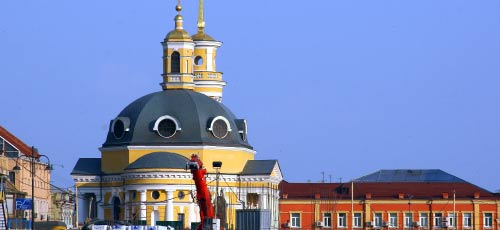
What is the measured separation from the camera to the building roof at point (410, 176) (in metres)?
179

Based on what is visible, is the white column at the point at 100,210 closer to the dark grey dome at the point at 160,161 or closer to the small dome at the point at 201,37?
the dark grey dome at the point at 160,161

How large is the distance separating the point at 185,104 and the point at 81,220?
11.6m

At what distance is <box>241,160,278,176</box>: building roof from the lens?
137 metres

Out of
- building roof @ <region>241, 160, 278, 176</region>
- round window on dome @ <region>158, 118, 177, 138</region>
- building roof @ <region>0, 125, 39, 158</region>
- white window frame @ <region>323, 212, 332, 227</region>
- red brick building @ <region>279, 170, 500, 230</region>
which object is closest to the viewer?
building roof @ <region>0, 125, 39, 158</region>

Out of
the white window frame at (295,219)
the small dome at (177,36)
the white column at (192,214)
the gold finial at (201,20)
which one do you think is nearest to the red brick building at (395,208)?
the white window frame at (295,219)

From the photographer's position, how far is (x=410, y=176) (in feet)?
606

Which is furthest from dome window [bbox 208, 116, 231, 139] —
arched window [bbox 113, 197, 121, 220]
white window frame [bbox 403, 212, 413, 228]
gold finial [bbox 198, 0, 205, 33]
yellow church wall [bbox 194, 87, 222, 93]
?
gold finial [bbox 198, 0, 205, 33]

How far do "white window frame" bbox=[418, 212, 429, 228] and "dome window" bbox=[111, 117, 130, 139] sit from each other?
84.2 feet

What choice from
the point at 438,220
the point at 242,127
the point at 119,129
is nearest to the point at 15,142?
the point at 119,129

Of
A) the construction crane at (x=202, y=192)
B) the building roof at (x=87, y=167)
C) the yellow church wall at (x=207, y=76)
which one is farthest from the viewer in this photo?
the yellow church wall at (x=207, y=76)

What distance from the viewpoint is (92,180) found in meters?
138

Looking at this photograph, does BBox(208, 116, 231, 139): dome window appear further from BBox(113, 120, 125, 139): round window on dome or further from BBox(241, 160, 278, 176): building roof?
BBox(113, 120, 125, 139): round window on dome

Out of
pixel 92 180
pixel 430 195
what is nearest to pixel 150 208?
pixel 92 180

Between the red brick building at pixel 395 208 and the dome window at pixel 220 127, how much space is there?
14.7 m
